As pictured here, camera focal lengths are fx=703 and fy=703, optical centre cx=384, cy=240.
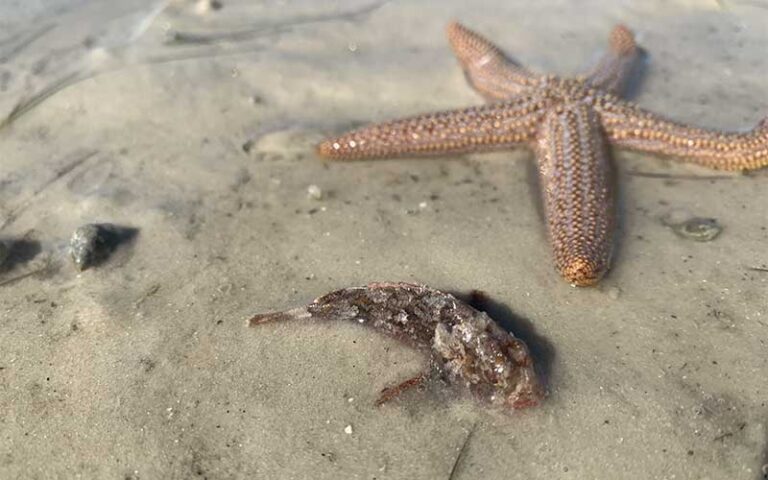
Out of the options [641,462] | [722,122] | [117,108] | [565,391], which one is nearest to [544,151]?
[722,122]

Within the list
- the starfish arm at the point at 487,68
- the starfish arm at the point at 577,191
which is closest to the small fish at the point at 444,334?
the starfish arm at the point at 577,191

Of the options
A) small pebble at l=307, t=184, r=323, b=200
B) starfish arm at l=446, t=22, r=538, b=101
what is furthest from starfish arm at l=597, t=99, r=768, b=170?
small pebble at l=307, t=184, r=323, b=200

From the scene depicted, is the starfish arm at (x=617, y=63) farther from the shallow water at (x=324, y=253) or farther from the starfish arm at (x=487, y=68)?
the starfish arm at (x=487, y=68)

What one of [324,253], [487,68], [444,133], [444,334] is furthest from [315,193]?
[487,68]

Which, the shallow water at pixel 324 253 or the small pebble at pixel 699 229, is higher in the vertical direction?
the shallow water at pixel 324 253

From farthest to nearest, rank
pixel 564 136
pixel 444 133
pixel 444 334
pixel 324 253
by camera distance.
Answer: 1. pixel 444 133
2. pixel 564 136
3. pixel 324 253
4. pixel 444 334

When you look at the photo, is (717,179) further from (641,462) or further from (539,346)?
(641,462)

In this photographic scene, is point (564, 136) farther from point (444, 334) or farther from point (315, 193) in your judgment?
point (444, 334)
